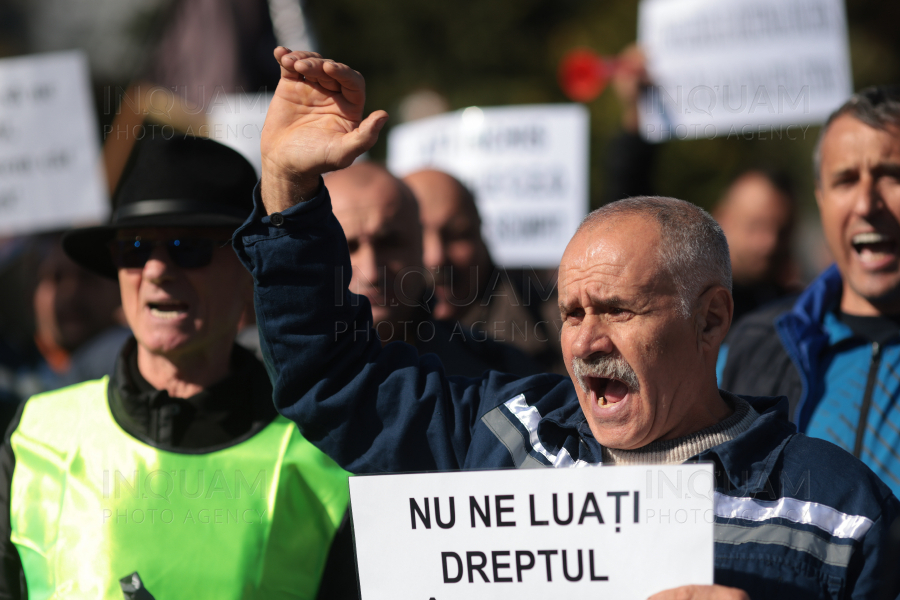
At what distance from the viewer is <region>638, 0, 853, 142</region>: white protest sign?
17.1ft

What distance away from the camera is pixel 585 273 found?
226 centimetres

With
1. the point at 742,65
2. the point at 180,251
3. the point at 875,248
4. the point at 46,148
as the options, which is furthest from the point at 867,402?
the point at 46,148

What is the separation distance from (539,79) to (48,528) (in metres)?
17.2

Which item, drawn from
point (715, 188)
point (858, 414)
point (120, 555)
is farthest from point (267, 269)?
point (715, 188)

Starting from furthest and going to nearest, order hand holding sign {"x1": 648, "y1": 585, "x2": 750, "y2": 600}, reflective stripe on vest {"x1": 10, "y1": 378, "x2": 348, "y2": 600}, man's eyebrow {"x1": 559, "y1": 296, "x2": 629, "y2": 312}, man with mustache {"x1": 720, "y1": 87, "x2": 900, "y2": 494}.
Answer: man with mustache {"x1": 720, "y1": 87, "x2": 900, "y2": 494}
reflective stripe on vest {"x1": 10, "y1": 378, "x2": 348, "y2": 600}
man's eyebrow {"x1": 559, "y1": 296, "x2": 629, "y2": 312}
hand holding sign {"x1": 648, "y1": 585, "x2": 750, "y2": 600}

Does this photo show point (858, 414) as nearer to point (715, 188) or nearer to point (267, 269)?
point (267, 269)

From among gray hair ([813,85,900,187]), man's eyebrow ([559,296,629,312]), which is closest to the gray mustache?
man's eyebrow ([559,296,629,312])

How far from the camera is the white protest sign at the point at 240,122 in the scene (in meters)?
6.40

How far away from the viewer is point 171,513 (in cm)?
268

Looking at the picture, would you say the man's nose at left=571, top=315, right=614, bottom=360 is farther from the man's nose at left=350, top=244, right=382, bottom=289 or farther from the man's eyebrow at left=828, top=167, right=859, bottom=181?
the man's eyebrow at left=828, top=167, right=859, bottom=181

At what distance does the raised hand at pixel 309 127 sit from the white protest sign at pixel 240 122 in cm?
374

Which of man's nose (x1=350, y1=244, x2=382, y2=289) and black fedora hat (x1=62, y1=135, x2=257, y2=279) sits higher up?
black fedora hat (x1=62, y1=135, x2=257, y2=279)

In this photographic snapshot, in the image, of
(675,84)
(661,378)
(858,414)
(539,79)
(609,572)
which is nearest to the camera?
(609,572)

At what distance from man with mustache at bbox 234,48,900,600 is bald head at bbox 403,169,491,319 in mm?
1908
